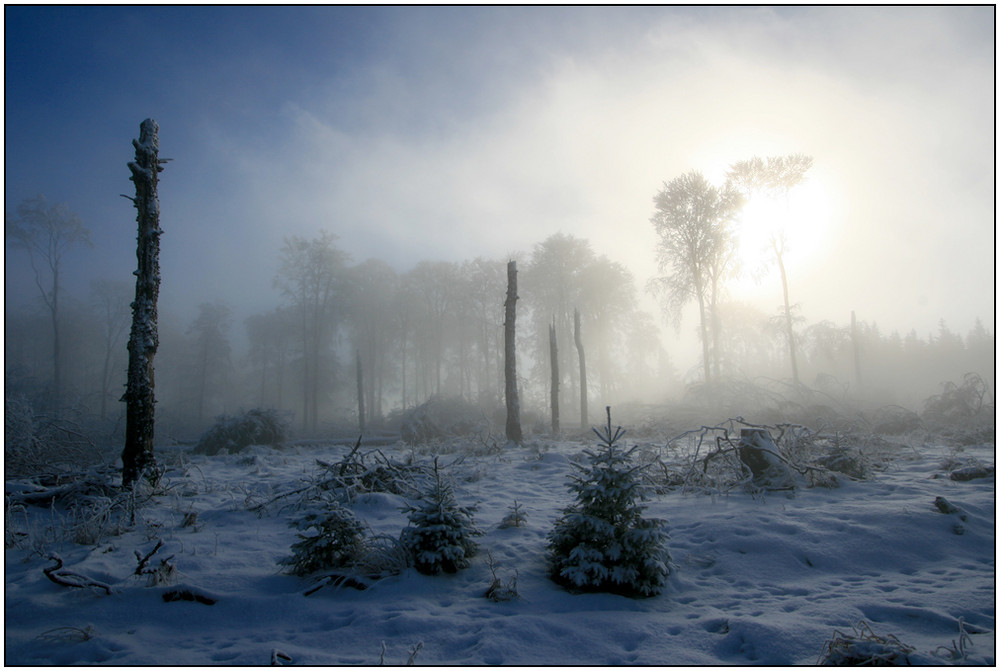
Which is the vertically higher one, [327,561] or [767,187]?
[767,187]

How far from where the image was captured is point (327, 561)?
4305 mm

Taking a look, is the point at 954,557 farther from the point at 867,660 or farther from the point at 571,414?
the point at 571,414

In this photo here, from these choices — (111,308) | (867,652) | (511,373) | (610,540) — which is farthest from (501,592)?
(111,308)

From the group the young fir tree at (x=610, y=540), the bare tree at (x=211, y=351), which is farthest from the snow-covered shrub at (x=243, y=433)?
the bare tree at (x=211, y=351)

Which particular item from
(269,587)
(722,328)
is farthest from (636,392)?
(269,587)

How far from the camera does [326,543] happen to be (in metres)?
4.27

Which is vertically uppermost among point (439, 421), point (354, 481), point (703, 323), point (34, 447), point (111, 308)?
point (111, 308)

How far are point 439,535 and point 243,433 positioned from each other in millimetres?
14001

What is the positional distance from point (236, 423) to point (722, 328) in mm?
32251

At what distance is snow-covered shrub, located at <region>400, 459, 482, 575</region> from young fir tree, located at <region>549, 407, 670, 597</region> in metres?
0.85

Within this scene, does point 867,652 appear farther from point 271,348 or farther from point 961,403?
point 271,348

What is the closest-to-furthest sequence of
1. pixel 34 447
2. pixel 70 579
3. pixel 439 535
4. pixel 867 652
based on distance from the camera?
pixel 867 652 < pixel 70 579 < pixel 439 535 < pixel 34 447

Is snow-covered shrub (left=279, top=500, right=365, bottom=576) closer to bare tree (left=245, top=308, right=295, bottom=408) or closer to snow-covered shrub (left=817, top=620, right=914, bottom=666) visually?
snow-covered shrub (left=817, top=620, right=914, bottom=666)

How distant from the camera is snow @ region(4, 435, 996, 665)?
9.66 ft
